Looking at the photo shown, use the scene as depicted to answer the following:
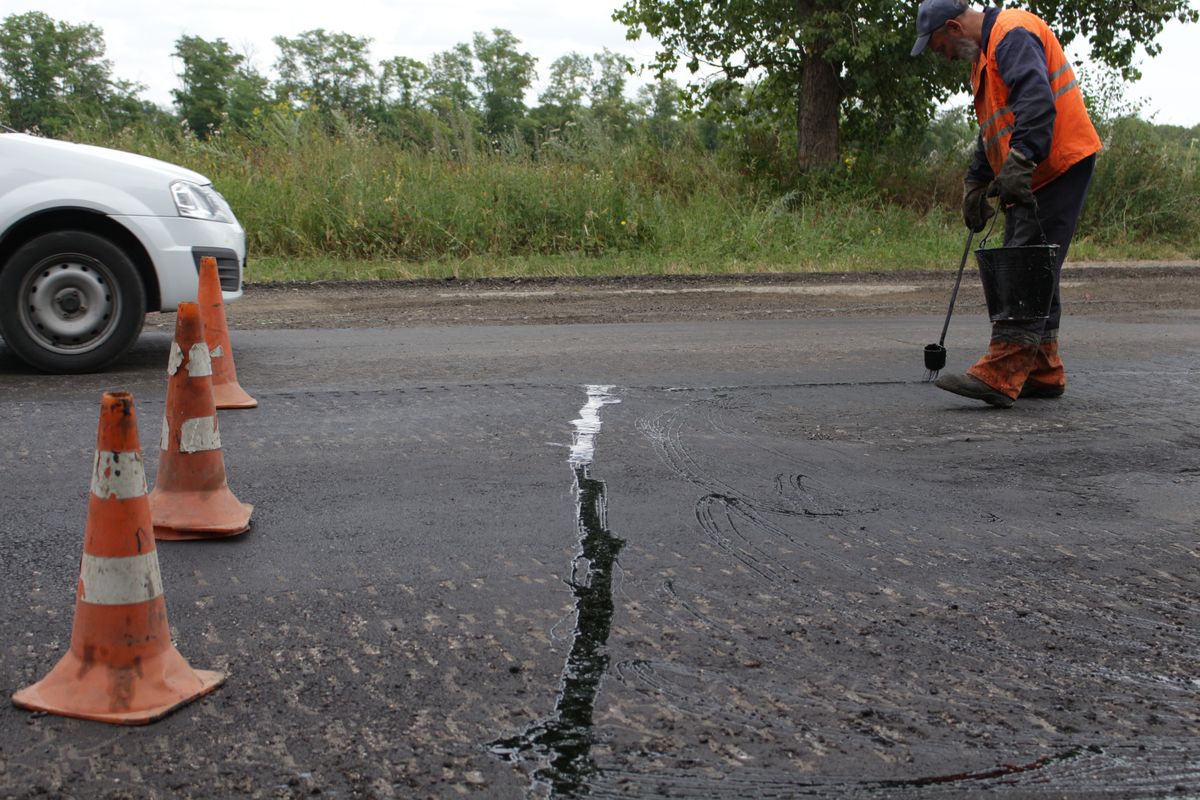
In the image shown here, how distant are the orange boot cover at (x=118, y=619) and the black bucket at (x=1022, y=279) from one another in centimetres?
440

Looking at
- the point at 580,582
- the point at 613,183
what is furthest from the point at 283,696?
the point at 613,183

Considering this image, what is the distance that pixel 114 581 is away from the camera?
102 inches

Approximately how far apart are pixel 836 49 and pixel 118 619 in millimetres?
14537

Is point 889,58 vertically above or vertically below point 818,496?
above

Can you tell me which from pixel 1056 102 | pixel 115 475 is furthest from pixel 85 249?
pixel 1056 102

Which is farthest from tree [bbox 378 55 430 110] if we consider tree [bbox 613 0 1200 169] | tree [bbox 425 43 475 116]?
tree [bbox 613 0 1200 169]

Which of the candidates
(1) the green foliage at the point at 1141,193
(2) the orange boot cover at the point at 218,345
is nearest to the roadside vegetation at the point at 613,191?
(1) the green foliage at the point at 1141,193

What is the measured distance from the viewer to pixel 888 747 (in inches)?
94.3

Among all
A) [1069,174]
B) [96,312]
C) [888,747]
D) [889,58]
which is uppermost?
[889,58]

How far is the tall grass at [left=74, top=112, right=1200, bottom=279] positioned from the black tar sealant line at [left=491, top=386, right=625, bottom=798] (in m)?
8.68

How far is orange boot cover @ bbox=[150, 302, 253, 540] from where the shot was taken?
3.72 m

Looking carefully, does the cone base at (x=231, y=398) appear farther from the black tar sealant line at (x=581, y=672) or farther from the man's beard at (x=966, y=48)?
the man's beard at (x=966, y=48)

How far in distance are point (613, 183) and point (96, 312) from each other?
9.04 meters

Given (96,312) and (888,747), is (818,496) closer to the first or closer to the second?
(888,747)
